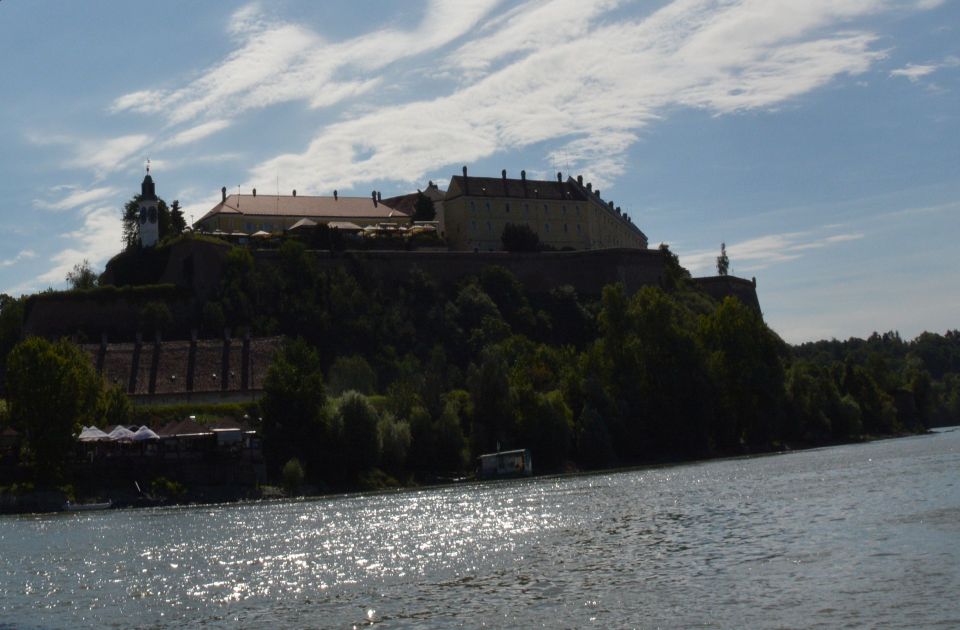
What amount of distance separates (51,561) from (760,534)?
1975 centimetres

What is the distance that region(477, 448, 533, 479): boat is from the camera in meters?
63.5

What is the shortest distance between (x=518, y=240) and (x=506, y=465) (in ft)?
170

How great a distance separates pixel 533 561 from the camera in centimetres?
2961

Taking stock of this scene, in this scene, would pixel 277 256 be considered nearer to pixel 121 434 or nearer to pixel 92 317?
pixel 92 317

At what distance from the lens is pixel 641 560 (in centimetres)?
2838

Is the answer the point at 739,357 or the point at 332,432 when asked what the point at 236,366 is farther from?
the point at 739,357

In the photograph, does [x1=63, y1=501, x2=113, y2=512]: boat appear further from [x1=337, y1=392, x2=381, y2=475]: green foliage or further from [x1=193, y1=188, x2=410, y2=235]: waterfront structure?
[x1=193, y1=188, x2=410, y2=235]: waterfront structure

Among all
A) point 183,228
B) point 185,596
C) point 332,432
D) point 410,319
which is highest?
point 183,228

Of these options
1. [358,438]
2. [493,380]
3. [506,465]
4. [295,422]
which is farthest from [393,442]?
[493,380]

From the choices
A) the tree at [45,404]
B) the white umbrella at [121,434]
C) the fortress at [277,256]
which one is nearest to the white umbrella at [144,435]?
the white umbrella at [121,434]

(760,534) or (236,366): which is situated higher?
(236,366)

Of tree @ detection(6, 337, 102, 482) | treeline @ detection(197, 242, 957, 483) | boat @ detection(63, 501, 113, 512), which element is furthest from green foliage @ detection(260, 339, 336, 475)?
tree @ detection(6, 337, 102, 482)

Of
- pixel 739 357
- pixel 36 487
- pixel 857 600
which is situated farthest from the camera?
pixel 739 357

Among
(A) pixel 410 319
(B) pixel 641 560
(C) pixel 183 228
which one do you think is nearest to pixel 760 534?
(B) pixel 641 560
